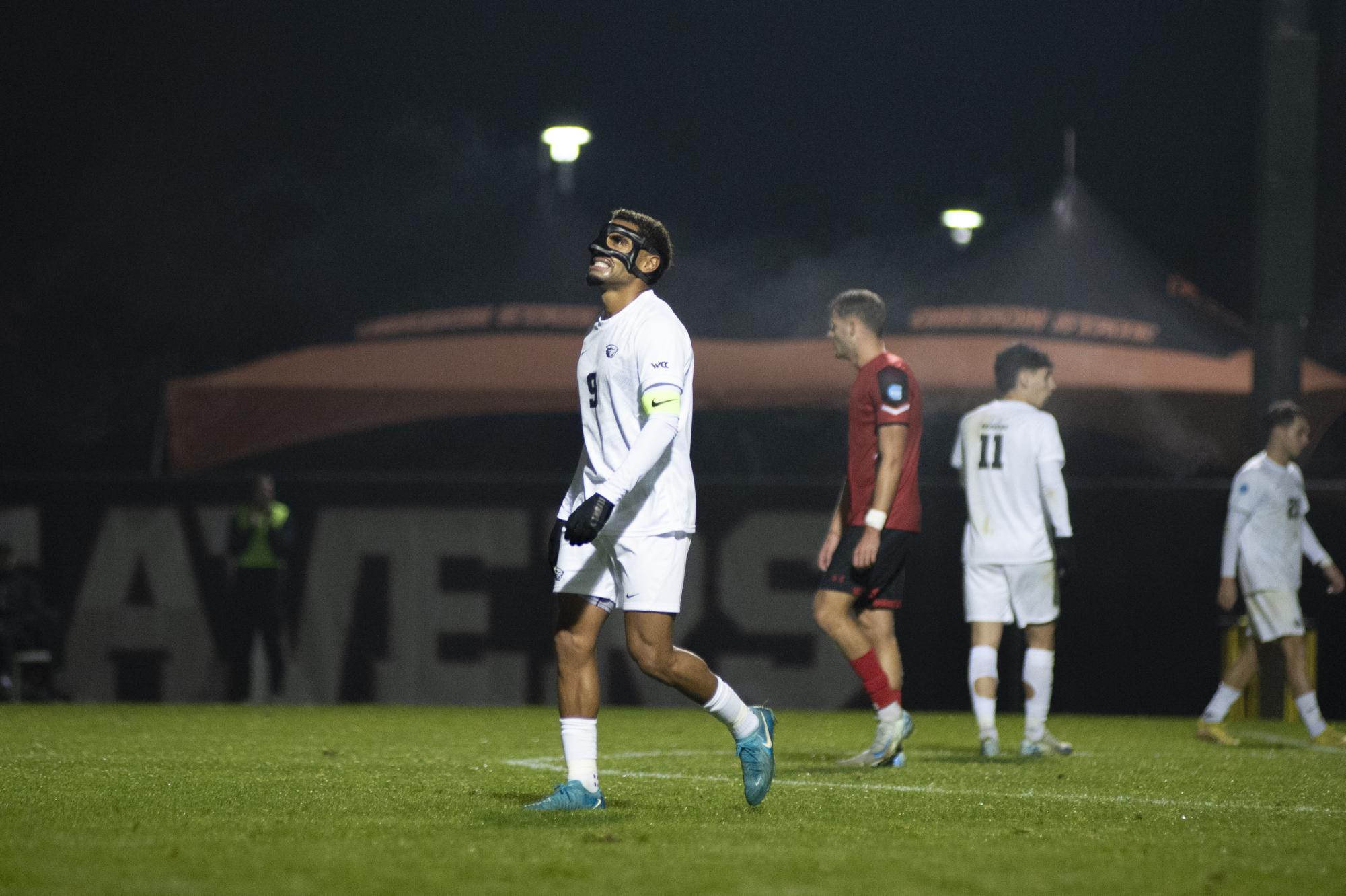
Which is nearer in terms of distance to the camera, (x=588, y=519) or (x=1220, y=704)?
(x=588, y=519)

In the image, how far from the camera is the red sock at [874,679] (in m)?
8.21

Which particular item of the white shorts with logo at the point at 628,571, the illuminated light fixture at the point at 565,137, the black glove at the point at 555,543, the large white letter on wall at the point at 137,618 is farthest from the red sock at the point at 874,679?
the illuminated light fixture at the point at 565,137

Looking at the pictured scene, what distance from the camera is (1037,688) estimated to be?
353 inches

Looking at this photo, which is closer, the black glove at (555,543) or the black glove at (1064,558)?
the black glove at (555,543)

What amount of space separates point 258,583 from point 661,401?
26.5 feet

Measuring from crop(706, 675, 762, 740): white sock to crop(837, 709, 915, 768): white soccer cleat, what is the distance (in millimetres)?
2099

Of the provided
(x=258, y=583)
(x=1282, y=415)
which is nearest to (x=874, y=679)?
(x=1282, y=415)

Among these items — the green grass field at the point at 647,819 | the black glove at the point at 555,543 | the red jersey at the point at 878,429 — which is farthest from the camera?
the red jersey at the point at 878,429

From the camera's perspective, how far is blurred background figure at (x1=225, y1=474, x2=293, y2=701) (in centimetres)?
1326

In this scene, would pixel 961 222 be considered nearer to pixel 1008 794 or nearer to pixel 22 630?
pixel 22 630

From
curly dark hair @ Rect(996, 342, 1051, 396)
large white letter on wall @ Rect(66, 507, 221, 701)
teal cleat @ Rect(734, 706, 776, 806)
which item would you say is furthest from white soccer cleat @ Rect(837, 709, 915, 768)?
large white letter on wall @ Rect(66, 507, 221, 701)

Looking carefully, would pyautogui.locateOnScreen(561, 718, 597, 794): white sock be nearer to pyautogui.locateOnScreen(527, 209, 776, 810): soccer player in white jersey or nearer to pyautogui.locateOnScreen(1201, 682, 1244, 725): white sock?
pyautogui.locateOnScreen(527, 209, 776, 810): soccer player in white jersey

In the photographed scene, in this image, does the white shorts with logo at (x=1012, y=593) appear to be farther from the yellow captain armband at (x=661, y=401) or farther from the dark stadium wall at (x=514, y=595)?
the dark stadium wall at (x=514, y=595)

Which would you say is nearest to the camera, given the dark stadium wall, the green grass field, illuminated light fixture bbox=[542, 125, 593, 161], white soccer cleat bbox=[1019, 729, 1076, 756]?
the green grass field
